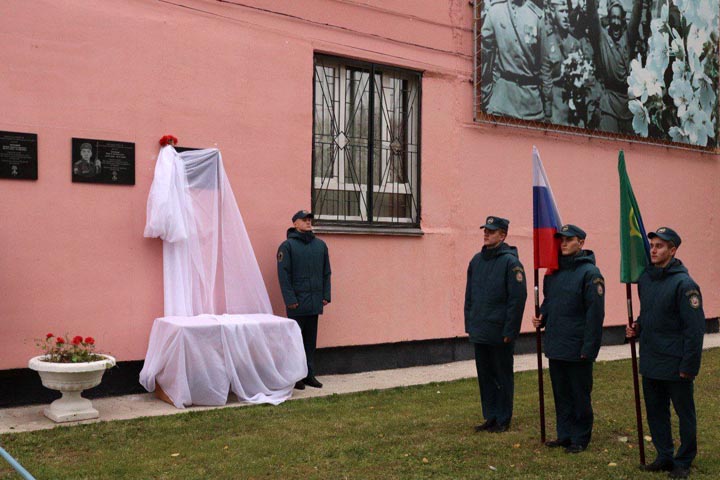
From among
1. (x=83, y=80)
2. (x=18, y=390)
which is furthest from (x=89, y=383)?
(x=83, y=80)

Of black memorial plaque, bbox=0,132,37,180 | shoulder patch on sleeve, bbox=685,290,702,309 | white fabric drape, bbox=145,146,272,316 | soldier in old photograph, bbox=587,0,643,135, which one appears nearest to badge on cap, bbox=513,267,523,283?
shoulder patch on sleeve, bbox=685,290,702,309

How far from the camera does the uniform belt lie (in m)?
11.9

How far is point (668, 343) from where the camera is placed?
18.4 ft

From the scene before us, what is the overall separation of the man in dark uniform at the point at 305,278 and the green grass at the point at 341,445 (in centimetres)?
117

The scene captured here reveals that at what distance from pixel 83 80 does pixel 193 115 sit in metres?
1.25

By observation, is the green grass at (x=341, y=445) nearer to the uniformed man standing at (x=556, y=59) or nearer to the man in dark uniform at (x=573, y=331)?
the man in dark uniform at (x=573, y=331)

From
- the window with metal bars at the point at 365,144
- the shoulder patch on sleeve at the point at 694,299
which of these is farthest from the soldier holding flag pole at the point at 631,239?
the window with metal bars at the point at 365,144

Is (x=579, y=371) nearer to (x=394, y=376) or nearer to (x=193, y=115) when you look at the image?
(x=394, y=376)

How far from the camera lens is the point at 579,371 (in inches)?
248

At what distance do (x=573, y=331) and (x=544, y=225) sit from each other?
910 mm

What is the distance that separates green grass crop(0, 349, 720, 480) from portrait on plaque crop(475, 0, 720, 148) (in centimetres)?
530

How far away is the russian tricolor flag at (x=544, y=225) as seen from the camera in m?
6.50

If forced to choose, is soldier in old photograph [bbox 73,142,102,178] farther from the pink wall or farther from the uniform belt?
the uniform belt

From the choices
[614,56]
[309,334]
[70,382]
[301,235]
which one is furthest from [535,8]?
[70,382]
